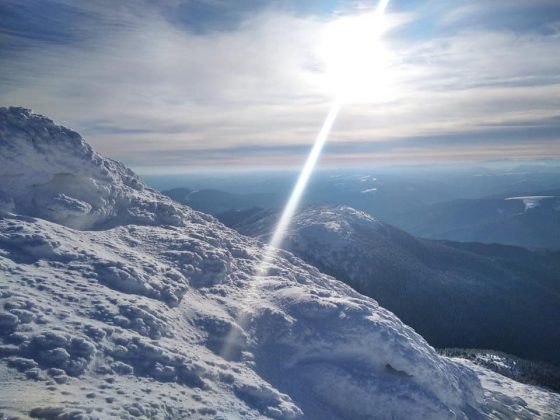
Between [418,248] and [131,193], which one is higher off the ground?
[418,248]

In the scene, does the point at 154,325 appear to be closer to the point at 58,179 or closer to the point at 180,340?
the point at 180,340

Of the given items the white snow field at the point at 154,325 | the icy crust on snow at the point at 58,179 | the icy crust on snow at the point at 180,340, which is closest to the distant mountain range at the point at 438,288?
the white snow field at the point at 154,325

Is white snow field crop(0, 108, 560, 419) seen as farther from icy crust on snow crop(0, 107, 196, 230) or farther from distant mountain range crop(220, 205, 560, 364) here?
distant mountain range crop(220, 205, 560, 364)

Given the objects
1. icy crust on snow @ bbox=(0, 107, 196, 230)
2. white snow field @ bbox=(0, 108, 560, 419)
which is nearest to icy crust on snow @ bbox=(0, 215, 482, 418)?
white snow field @ bbox=(0, 108, 560, 419)

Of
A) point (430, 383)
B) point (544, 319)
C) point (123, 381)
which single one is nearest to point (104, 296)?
point (123, 381)

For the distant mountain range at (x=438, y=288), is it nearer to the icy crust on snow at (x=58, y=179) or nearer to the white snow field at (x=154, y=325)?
the white snow field at (x=154, y=325)

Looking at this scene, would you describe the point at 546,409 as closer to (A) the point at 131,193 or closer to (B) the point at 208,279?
(B) the point at 208,279
